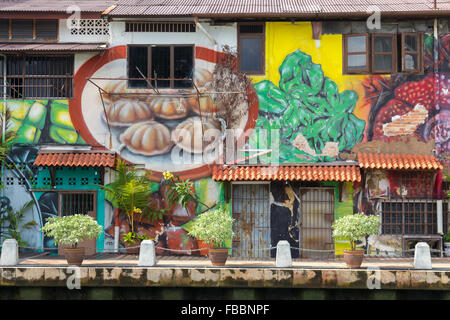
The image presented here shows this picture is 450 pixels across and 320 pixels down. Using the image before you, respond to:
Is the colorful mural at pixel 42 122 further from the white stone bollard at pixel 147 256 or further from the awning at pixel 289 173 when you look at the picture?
the white stone bollard at pixel 147 256

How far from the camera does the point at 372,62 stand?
1989 cm

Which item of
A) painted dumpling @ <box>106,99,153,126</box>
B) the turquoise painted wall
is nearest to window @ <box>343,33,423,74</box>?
painted dumpling @ <box>106,99,153,126</box>

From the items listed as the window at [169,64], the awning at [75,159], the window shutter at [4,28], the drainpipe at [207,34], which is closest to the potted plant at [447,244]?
the drainpipe at [207,34]

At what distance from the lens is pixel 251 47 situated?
2028cm

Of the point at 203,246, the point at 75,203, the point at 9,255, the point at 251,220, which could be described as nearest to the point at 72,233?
the point at 9,255

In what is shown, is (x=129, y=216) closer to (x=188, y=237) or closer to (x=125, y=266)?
(x=188, y=237)

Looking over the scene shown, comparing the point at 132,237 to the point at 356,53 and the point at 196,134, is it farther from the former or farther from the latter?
the point at 356,53

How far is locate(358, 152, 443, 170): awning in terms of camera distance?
1903cm

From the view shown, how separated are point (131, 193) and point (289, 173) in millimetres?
4959

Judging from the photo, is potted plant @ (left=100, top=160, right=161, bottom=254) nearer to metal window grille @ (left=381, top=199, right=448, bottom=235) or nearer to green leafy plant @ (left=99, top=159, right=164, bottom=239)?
green leafy plant @ (left=99, top=159, right=164, bottom=239)

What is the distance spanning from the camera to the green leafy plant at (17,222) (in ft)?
66.3

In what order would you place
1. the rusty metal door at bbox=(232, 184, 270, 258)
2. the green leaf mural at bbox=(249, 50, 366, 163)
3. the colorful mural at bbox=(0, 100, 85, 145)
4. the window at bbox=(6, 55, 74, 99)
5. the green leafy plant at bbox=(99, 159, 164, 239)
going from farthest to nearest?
the window at bbox=(6, 55, 74, 99) < the colorful mural at bbox=(0, 100, 85, 145) < the rusty metal door at bbox=(232, 184, 270, 258) < the green leaf mural at bbox=(249, 50, 366, 163) < the green leafy plant at bbox=(99, 159, 164, 239)

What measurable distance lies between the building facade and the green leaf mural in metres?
0.03

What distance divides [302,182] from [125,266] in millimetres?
6716
